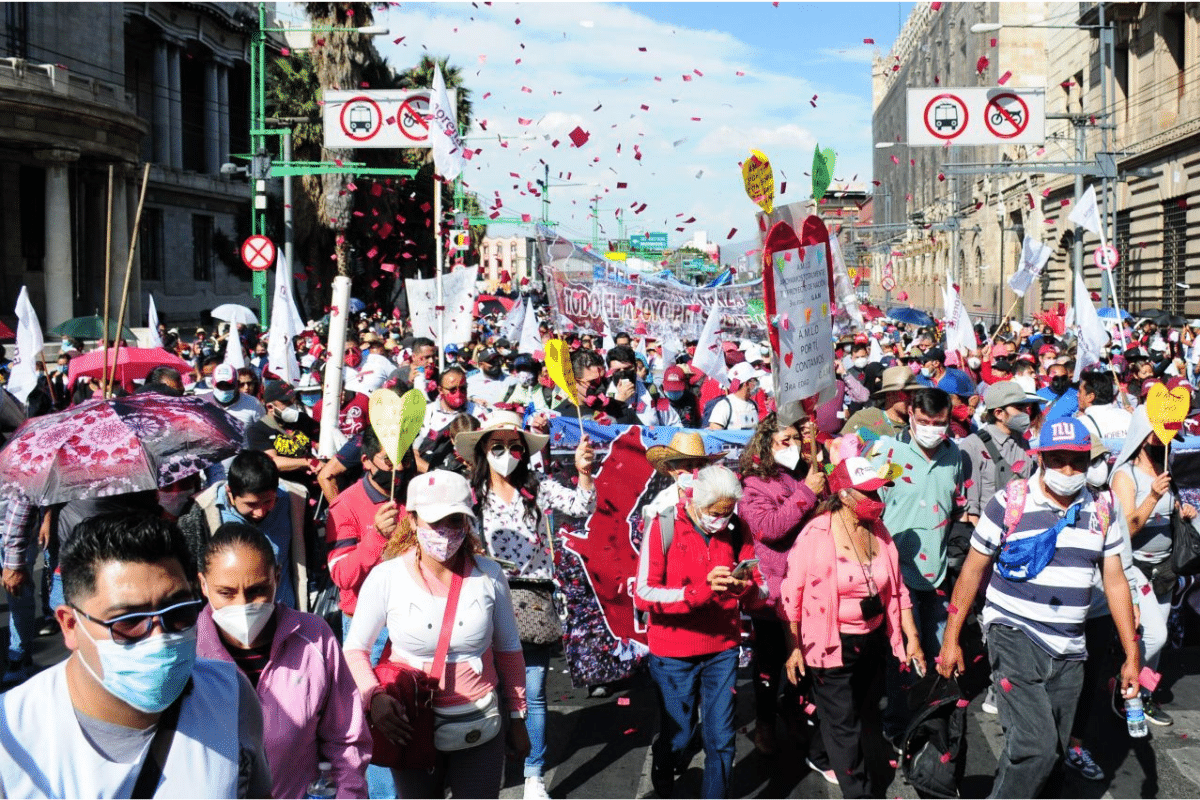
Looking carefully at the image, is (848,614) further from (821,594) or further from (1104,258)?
(1104,258)

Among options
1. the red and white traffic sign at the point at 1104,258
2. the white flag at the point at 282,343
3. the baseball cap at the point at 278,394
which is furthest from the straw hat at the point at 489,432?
the red and white traffic sign at the point at 1104,258

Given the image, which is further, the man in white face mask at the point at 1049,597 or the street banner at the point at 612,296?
the street banner at the point at 612,296

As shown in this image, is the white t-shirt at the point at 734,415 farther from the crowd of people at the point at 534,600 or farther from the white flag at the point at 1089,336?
the white flag at the point at 1089,336

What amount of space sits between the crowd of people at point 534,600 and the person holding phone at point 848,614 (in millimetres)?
12

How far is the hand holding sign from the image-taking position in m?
5.30

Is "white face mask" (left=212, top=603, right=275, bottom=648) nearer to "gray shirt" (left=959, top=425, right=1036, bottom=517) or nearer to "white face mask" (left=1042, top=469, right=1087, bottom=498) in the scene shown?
"white face mask" (left=1042, top=469, right=1087, bottom=498)

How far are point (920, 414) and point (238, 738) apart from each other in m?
4.58

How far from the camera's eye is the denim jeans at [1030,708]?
4.80 metres

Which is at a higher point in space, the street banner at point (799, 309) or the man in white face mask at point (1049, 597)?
the street banner at point (799, 309)

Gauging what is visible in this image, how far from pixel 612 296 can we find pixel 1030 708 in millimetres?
9231

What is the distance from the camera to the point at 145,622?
93.4 inches

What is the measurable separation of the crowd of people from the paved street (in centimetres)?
14

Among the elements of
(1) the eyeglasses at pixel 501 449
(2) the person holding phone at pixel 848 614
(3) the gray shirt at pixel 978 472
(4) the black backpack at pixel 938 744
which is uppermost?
(1) the eyeglasses at pixel 501 449

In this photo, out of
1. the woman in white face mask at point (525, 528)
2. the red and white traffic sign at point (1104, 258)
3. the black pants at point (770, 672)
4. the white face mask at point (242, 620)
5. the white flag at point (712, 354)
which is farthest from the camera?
the red and white traffic sign at point (1104, 258)
